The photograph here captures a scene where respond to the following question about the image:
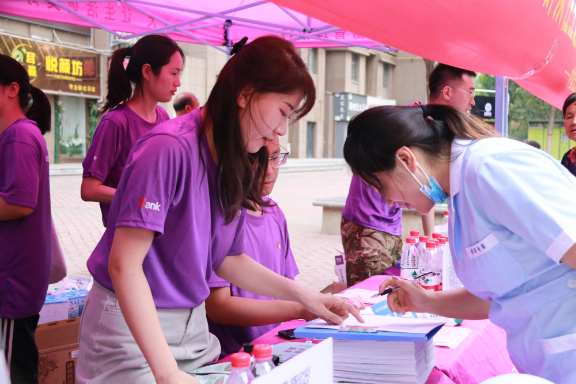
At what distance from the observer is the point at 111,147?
2875mm

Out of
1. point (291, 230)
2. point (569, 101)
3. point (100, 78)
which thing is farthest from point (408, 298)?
point (100, 78)

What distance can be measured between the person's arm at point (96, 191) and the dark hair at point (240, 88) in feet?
4.97

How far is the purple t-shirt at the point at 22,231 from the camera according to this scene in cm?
237

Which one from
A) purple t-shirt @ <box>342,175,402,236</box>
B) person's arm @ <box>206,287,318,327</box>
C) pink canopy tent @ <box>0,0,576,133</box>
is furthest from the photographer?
purple t-shirt @ <box>342,175,402,236</box>

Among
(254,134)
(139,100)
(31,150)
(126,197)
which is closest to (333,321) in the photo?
(254,134)

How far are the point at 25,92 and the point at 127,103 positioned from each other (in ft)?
1.97

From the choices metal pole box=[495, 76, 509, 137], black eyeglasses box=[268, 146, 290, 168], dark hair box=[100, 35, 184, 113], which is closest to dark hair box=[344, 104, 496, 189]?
black eyeglasses box=[268, 146, 290, 168]

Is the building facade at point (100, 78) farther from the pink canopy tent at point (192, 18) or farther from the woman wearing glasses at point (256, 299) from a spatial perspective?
the woman wearing glasses at point (256, 299)

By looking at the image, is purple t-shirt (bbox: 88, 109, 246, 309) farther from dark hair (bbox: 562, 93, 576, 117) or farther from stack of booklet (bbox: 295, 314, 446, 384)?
dark hair (bbox: 562, 93, 576, 117)

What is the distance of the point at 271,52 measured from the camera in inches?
53.8

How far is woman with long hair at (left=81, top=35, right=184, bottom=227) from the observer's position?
2871 mm

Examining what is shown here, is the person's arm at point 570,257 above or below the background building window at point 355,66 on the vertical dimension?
below

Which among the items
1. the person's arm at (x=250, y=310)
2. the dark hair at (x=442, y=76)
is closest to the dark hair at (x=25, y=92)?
the person's arm at (x=250, y=310)

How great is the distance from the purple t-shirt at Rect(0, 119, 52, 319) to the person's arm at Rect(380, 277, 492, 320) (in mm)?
1663
